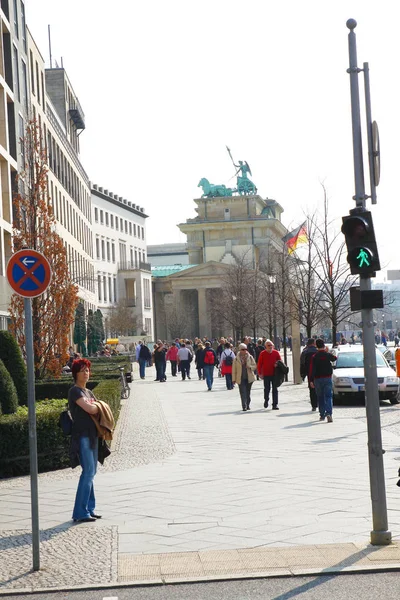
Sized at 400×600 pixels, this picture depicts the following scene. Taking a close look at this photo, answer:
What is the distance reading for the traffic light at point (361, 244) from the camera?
30.1ft

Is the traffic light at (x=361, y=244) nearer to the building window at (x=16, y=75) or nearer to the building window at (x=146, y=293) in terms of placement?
the building window at (x=16, y=75)

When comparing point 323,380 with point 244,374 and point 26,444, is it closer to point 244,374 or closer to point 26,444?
point 244,374

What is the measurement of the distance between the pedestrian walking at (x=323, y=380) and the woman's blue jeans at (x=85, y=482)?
11665mm

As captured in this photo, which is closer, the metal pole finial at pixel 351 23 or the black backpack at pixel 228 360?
the metal pole finial at pixel 351 23

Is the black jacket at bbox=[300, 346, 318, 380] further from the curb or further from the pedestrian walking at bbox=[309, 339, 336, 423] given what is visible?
the curb

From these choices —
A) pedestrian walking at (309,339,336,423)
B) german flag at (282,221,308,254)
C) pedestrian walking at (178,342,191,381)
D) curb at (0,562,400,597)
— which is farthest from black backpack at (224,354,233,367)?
curb at (0,562,400,597)

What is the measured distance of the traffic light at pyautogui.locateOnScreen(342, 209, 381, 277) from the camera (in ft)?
30.1

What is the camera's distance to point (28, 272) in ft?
30.9

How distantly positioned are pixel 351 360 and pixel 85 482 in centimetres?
2001

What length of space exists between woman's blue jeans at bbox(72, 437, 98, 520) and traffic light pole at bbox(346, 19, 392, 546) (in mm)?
3005

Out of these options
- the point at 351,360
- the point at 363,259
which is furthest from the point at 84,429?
the point at 351,360

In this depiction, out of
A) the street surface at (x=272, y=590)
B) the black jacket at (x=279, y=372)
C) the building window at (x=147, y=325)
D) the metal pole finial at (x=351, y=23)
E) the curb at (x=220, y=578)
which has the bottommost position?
the street surface at (x=272, y=590)

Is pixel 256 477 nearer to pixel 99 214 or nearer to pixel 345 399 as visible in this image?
pixel 345 399

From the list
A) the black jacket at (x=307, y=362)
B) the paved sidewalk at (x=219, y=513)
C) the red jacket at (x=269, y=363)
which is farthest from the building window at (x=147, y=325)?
the paved sidewalk at (x=219, y=513)
